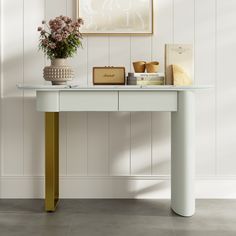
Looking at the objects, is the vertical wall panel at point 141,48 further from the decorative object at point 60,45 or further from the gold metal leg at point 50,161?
the gold metal leg at point 50,161

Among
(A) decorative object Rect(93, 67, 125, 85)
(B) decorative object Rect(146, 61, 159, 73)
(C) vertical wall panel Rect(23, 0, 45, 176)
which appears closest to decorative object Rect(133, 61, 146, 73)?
(B) decorative object Rect(146, 61, 159, 73)

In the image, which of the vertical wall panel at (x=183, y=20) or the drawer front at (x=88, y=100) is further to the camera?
the vertical wall panel at (x=183, y=20)

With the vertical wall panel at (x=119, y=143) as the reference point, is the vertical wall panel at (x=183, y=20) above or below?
above

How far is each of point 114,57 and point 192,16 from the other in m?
0.64

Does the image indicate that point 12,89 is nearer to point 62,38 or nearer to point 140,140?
point 62,38

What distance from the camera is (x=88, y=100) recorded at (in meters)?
2.88

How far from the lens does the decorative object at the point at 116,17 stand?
340cm

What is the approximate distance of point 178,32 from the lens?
342 cm

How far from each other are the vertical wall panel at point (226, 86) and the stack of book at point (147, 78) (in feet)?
1.91

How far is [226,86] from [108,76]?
0.93 meters

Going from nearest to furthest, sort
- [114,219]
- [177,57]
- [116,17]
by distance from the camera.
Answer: [114,219], [177,57], [116,17]

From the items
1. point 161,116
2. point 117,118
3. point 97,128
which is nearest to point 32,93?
point 97,128

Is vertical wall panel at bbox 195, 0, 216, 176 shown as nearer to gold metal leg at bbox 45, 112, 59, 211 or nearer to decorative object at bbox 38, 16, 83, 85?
decorative object at bbox 38, 16, 83, 85

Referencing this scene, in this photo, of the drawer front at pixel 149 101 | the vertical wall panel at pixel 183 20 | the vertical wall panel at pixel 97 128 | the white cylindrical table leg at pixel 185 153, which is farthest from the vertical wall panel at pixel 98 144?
the vertical wall panel at pixel 183 20
